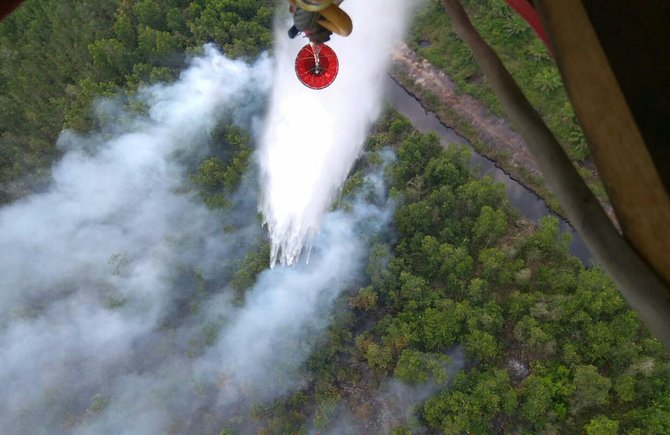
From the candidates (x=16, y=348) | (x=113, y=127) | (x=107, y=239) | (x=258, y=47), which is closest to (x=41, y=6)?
(x=113, y=127)

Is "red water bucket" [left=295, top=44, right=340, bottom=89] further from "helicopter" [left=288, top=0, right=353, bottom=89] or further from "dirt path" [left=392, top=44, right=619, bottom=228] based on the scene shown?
"dirt path" [left=392, top=44, right=619, bottom=228]

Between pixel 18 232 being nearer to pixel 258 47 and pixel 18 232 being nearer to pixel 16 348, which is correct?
pixel 16 348

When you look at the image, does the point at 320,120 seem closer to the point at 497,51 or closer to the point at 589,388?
the point at 497,51

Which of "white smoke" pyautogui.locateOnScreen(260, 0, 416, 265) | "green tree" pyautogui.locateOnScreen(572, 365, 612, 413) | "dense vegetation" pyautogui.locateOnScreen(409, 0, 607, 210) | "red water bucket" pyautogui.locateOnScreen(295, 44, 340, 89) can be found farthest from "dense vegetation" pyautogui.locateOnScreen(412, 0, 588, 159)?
"green tree" pyautogui.locateOnScreen(572, 365, 612, 413)

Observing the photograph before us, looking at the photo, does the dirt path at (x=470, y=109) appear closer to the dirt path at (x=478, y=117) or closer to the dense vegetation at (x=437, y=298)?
the dirt path at (x=478, y=117)

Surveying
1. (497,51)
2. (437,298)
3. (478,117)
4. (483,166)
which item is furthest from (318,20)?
(497,51)
